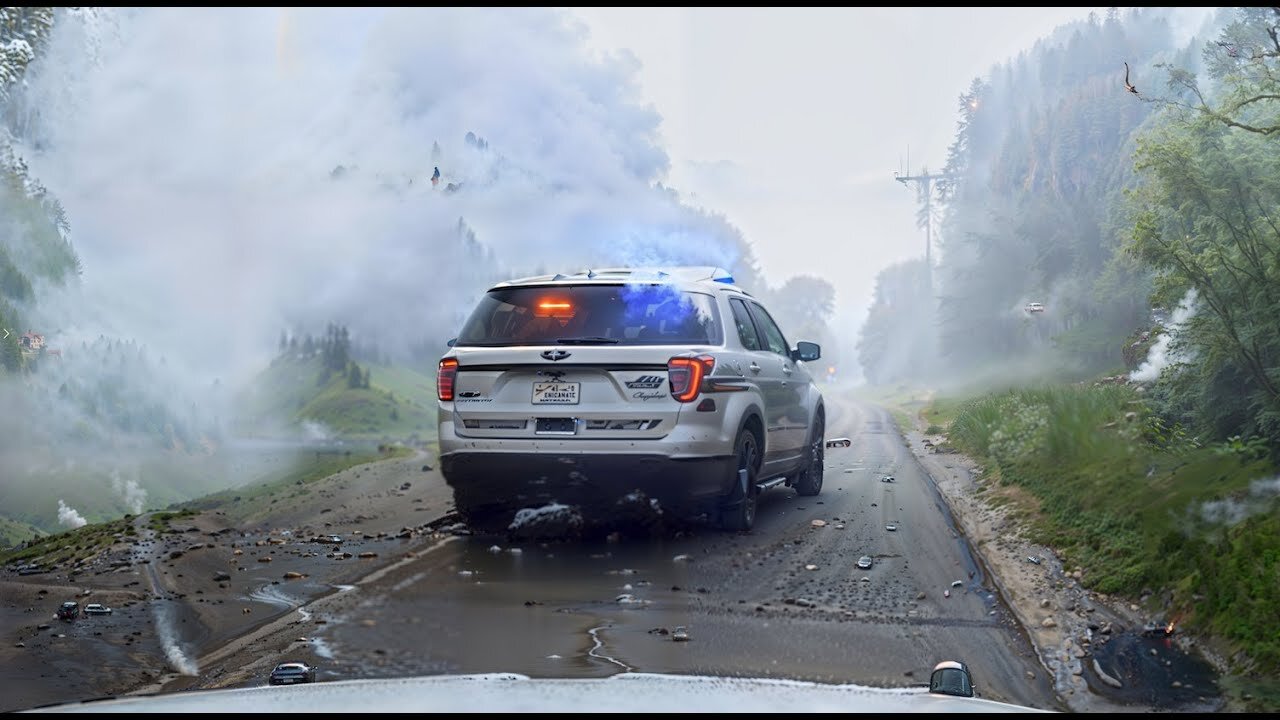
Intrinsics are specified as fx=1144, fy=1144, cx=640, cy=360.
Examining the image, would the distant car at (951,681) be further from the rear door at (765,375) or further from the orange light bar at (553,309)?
the rear door at (765,375)

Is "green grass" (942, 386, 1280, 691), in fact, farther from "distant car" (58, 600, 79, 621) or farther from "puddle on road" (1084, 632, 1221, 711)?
"distant car" (58, 600, 79, 621)

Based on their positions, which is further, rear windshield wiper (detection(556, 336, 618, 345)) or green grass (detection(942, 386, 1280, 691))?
rear windshield wiper (detection(556, 336, 618, 345))

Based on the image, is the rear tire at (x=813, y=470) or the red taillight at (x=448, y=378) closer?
the red taillight at (x=448, y=378)

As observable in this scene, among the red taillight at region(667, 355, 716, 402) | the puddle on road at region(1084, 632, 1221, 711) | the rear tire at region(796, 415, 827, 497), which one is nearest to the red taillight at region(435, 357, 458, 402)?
the red taillight at region(667, 355, 716, 402)

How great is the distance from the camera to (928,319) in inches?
3329

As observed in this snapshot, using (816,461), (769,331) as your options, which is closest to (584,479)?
(769,331)

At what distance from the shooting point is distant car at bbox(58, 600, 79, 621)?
707cm

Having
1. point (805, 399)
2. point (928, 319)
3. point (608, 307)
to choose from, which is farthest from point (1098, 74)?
point (608, 307)

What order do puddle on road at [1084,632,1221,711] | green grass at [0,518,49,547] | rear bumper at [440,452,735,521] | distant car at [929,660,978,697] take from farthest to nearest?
green grass at [0,518,49,547] → rear bumper at [440,452,735,521] → puddle on road at [1084,632,1221,711] → distant car at [929,660,978,697]

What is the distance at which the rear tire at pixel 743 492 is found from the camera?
9492 mm

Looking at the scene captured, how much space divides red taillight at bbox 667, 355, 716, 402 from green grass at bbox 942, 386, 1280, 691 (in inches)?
119

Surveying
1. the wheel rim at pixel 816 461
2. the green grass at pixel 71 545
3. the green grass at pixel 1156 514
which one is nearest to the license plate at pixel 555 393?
the green grass at pixel 1156 514

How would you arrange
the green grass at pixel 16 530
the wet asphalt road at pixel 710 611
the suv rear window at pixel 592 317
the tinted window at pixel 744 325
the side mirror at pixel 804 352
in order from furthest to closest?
the green grass at pixel 16 530
the side mirror at pixel 804 352
the tinted window at pixel 744 325
the suv rear window at pixel 592 317
the wet asphalt road at pixel 710 611

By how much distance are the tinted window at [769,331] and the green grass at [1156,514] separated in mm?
2789
